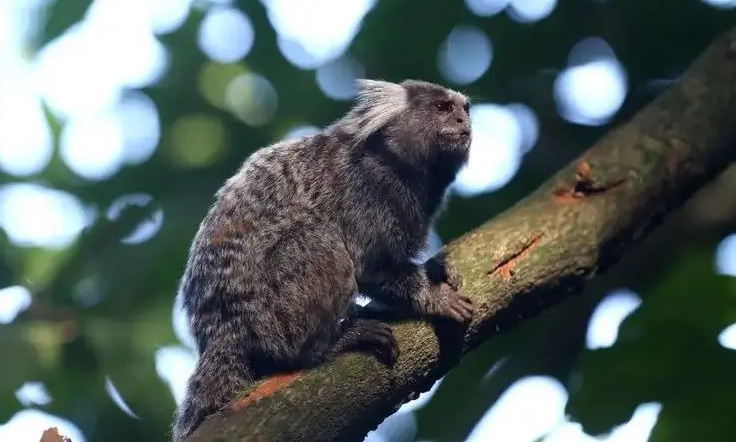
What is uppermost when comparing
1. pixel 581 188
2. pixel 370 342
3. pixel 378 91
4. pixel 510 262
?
pixel 378 91

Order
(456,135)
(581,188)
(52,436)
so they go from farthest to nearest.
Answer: (456,135) < (581,188) < (52,436)

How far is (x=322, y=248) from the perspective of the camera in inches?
146

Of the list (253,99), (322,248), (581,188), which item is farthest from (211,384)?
(253,99)

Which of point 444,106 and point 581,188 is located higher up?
point 444,106

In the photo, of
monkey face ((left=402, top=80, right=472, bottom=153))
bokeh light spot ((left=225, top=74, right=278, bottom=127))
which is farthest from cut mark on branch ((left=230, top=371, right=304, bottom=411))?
bokeh light spot ((left=225, top=74, right=278, bottom=127))

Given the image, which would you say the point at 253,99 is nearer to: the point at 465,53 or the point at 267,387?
the point at 465,53

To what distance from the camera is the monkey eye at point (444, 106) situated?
14.1 ft

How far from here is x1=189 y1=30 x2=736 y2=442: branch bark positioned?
314 cm

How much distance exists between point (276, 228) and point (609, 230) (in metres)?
1.35

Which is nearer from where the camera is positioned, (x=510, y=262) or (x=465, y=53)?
(x=510, y=262)

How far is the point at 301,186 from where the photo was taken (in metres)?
3.91

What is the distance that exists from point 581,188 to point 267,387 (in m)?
1.50

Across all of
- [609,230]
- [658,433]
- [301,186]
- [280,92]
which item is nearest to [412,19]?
[280,92]

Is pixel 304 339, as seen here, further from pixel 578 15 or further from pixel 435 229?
pixel 578 15
